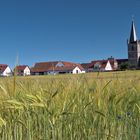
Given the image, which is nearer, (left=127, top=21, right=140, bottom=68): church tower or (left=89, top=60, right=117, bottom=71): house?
(left=89, top=60, right=117, bottom=71): house

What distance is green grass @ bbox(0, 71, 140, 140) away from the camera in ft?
7.34

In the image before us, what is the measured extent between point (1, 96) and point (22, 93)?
16cm

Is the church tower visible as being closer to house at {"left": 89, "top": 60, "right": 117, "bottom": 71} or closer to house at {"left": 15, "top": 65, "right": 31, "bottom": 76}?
house at {"left": 89, "top": 60, "right": 117, "bottom": 71}

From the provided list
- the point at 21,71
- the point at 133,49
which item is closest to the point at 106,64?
the point at 133,49

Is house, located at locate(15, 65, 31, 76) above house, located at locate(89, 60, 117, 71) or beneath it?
beneath

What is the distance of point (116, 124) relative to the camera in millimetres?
2436

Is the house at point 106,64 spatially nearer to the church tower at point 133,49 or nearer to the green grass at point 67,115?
the church tower at point 133,49

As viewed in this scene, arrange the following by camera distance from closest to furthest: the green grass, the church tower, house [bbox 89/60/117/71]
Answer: the green grass
house [bbox 89/60/117/71]
the church tower

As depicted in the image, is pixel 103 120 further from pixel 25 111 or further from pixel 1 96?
pixel 1 96

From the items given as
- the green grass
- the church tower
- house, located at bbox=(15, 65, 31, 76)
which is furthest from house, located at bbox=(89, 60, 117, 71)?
the green grass

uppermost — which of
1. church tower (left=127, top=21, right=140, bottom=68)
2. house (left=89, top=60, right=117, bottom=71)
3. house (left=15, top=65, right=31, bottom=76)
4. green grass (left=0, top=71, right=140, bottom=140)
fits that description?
→ church tower (left=127, top=21, right=140, bottom=68)

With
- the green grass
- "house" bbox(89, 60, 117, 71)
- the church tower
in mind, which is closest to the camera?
the green grass

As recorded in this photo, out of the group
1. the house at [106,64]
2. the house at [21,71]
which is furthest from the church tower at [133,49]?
the house at [21,71]

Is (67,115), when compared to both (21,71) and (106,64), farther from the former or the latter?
(106,64)
